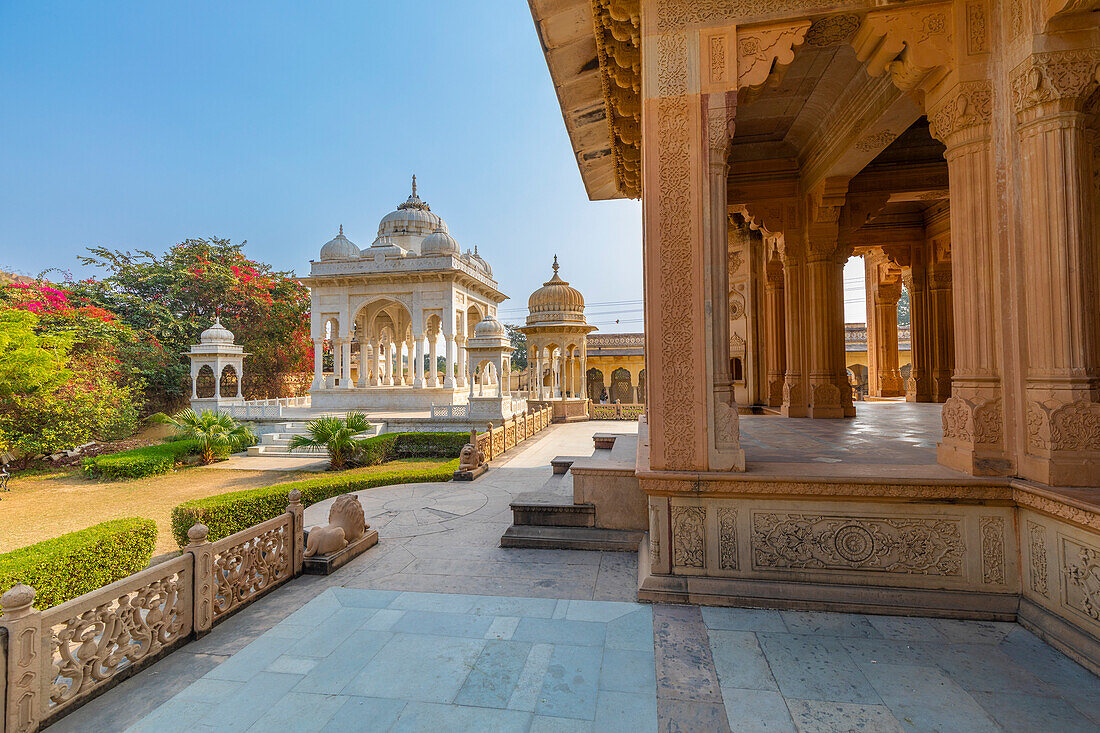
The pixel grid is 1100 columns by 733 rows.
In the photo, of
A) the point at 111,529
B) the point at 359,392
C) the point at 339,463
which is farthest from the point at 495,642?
the point at 359,392

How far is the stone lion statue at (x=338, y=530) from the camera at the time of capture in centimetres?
466

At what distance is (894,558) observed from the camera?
11.4ft

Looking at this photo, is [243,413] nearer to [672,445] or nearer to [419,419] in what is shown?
[419,419]

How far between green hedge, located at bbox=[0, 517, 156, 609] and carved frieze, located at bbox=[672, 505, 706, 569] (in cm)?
493

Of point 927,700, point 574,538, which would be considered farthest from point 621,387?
point 927,700

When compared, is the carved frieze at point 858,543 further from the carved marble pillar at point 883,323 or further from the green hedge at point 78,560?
the carved marble pillar at point 883,323

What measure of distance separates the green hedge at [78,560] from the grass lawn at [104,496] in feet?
5.40

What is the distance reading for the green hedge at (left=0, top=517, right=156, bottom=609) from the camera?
4.20m

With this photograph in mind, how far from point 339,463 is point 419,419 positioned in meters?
6.59

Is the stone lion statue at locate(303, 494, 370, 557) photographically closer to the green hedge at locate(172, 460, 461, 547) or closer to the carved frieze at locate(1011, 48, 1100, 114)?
the green hedge at locate(172, 460, 461, 547)

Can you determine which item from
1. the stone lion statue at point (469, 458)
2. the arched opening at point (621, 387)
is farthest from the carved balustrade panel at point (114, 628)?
the arched opening at point (621, 387)

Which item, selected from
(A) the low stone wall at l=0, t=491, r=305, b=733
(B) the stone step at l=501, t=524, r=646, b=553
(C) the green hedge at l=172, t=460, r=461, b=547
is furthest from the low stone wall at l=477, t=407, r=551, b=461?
(A) the low stone wall at l=0, t=491, r=305, b=733

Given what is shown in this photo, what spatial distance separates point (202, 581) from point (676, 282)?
4.21m

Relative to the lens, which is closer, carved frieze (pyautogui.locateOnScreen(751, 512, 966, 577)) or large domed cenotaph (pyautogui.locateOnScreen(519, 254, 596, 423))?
carved frieze (pyautogui.locateOnScreen(751, 512, 966, 577))
